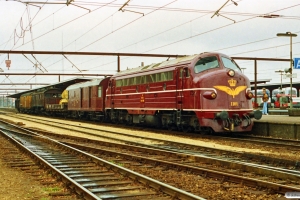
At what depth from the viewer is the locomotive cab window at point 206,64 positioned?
1797cm

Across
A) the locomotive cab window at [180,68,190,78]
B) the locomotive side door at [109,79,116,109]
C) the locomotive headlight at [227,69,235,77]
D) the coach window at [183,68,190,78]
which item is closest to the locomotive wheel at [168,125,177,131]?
the locomotive cab window at [180,68,190,78]

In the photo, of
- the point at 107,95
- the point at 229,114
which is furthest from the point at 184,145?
the point at 107,95

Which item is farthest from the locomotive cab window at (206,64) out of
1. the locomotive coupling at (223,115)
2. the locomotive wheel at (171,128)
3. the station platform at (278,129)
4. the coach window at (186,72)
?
the locomotive wheel at (171,128)

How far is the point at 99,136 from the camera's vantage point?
19562mm

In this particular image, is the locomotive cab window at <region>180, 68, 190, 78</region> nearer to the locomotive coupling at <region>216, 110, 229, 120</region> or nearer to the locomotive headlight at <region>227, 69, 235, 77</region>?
the locomotive headlight at <region>227, 69, 235, 77</region>

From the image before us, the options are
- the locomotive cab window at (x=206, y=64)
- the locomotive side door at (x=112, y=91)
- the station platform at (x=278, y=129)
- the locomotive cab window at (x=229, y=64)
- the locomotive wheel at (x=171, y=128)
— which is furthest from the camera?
the locomotive side door at (x=112, y=91)

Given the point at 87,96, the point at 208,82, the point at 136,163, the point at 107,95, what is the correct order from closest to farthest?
the point at 136,163, the point at 208,82, the point at 107,95, the point at 87,96

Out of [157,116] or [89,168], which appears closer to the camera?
[89,168]

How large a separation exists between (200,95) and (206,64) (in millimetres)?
1771

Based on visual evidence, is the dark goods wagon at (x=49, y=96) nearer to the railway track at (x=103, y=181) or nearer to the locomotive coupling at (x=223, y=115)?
the locomotive coupling at (x=223, y=115)

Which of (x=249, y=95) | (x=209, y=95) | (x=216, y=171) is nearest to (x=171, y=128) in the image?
(x=209, y=95)

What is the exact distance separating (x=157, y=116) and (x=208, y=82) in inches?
196

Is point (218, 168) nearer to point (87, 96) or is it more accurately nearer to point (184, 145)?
point (184, 145)

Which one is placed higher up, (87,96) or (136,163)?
(87,96)
